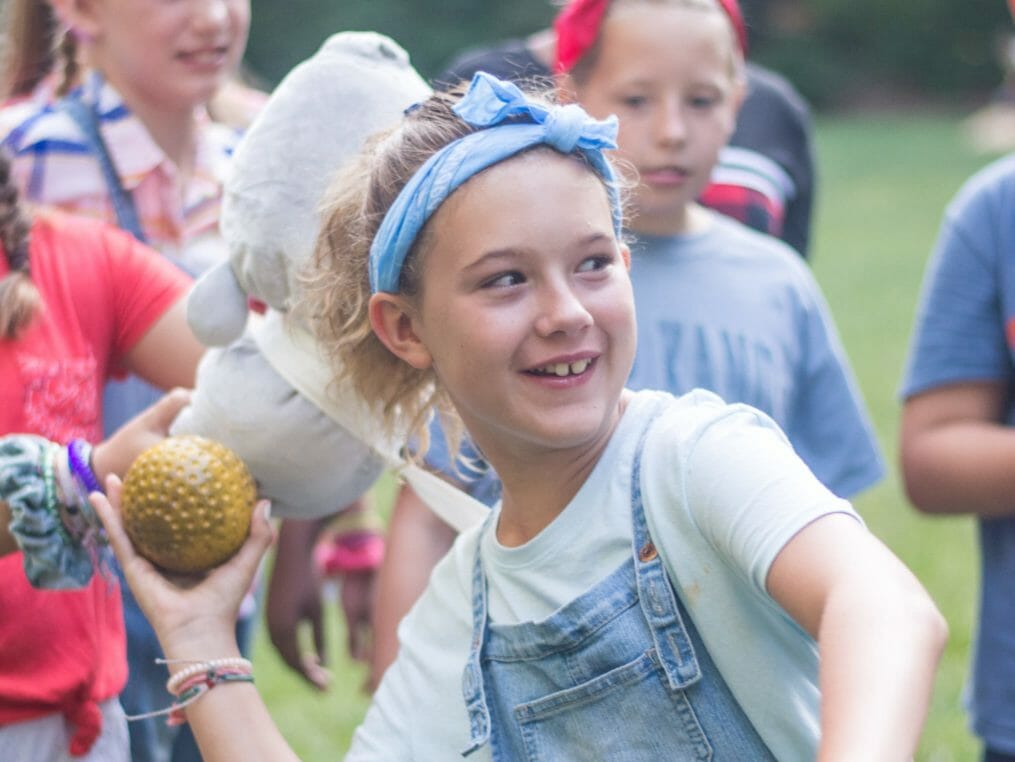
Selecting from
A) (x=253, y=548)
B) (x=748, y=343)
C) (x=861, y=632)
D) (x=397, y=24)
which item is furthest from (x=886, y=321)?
(x=397, y=24)

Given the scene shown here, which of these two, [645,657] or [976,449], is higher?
[645,657]

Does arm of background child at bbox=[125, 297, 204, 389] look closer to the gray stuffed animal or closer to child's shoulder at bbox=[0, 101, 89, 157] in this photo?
the gray stuffed animal

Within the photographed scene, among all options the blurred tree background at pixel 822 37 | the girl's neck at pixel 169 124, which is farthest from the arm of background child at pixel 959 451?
the blurred tree background at pixel 822 37

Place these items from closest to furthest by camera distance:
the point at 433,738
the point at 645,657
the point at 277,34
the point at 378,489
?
the point at 645,657, the point at 433,738, the point at 378,489, the point at 277,34

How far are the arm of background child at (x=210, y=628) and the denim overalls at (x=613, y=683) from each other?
0.34 metres

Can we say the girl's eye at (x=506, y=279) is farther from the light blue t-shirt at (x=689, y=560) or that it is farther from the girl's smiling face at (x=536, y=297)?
the light blue t-shirt at (x=689, y=560)

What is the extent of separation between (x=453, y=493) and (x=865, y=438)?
37.8 inches

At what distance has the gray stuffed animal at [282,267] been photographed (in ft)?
7.77

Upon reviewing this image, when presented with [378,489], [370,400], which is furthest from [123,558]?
[378,489]

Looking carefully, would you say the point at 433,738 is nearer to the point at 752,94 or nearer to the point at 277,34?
the point at 752,94

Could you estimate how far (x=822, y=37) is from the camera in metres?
30.1

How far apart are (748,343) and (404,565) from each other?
0.79 metres

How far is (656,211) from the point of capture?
2941 millimetres

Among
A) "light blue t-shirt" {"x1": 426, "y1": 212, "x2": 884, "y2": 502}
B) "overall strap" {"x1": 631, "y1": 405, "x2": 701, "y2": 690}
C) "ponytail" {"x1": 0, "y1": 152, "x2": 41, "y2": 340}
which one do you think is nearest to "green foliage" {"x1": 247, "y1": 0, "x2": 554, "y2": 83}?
"light blue t-shirt" {"x1": 426, "y1": 212, "x2": 884, "y2": 502}
